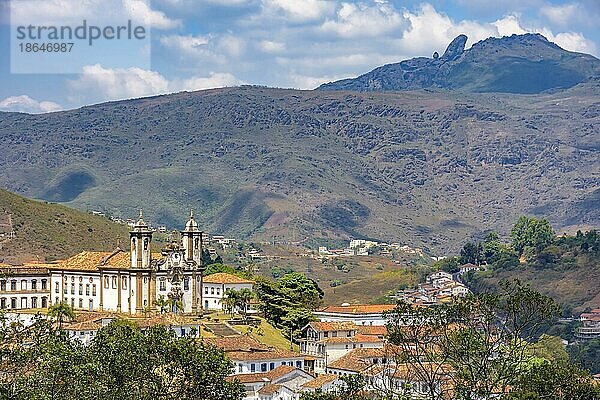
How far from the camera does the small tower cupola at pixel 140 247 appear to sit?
112 m

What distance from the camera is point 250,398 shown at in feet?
282

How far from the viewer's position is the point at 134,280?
11125 cm

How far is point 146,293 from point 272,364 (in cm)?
2170

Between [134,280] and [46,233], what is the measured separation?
6368 cm

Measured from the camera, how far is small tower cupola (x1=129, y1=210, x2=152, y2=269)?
111562 mm

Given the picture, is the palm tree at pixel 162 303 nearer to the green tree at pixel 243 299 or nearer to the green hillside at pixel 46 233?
the green tree at pixel 243 299

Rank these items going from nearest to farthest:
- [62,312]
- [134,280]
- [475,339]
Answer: [475,339]
[62,312]
[134,280]

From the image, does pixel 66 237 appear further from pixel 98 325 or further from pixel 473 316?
pixel 473 316

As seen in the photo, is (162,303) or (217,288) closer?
(162,303)

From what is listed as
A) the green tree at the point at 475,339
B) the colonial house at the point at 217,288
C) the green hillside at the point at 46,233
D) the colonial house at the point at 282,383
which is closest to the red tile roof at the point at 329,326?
the colonial house at the point at 217,288

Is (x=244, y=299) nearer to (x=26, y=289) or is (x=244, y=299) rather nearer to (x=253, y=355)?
(x=26, y=289)

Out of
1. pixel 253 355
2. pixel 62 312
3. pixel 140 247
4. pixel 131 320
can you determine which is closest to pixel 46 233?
pixel 140 247

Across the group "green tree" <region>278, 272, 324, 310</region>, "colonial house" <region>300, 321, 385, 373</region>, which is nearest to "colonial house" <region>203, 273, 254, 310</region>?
"green tree" <region>278, 272, 324, 310</region>

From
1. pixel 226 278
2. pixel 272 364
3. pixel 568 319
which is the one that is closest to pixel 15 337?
pixel 272 364
